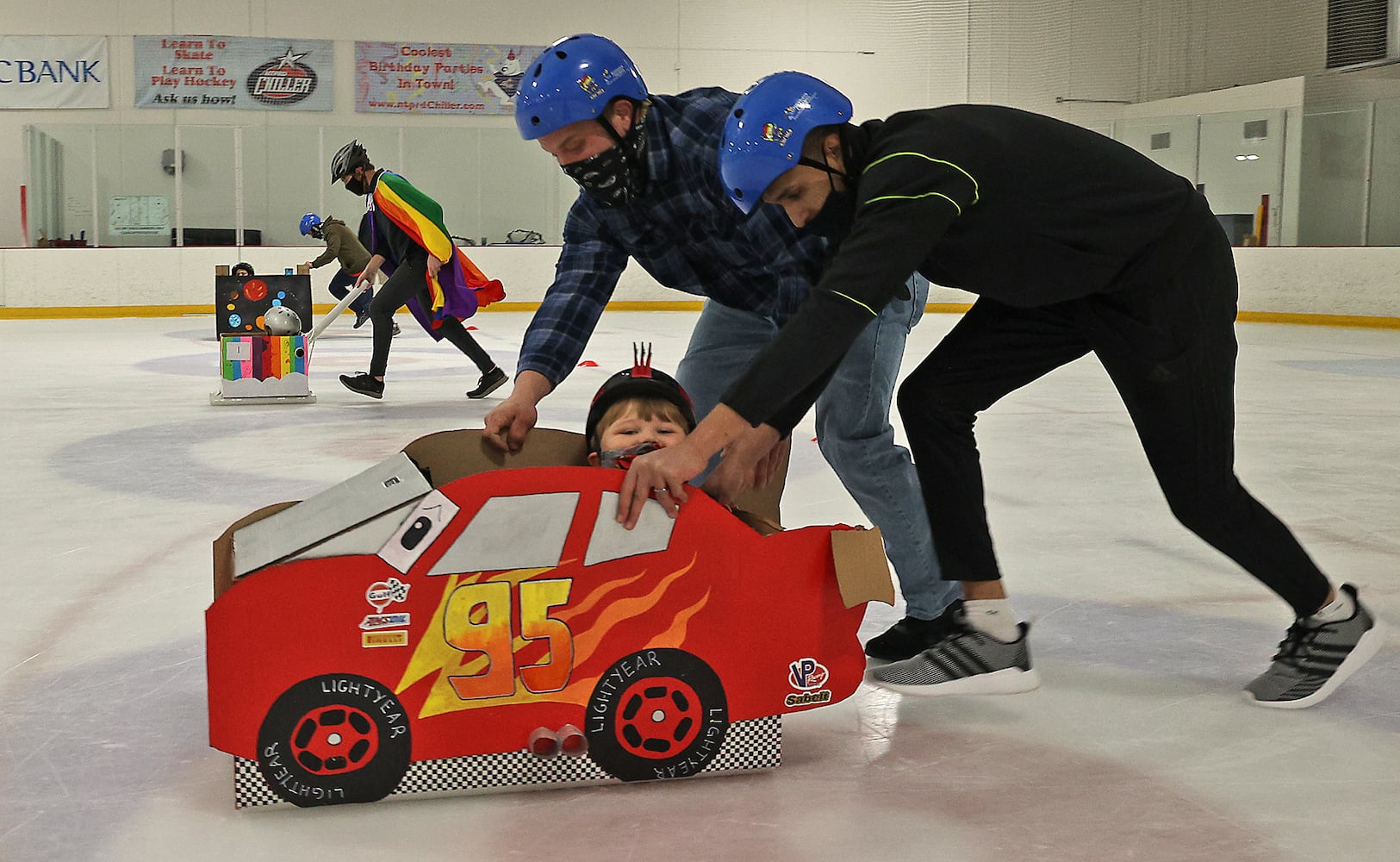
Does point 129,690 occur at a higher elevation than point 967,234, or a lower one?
lower

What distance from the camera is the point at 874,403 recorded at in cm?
195

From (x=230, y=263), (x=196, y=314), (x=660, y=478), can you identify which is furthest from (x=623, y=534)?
(x=230, y=263)

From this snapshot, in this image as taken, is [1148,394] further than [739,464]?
Yes

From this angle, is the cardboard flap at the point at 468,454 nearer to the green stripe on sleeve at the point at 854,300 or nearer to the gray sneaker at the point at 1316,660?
the green stripe on sleeve at the point at 854,300

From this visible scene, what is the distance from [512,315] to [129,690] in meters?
11.0

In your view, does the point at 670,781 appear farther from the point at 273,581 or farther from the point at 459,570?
the point at 273,581

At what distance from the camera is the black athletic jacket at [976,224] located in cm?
137

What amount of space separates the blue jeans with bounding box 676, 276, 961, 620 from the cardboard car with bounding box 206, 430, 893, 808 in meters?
0.45

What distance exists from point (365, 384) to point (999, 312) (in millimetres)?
4188

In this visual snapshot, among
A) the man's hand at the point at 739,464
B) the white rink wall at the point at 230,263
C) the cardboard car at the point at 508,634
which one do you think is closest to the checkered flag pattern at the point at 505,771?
the cardboard car at the point at 508,634

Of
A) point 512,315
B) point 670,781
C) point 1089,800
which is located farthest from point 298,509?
point 512,315

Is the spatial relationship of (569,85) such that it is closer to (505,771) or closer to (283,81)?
(505,771)

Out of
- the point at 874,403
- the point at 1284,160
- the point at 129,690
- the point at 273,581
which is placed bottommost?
the point at 129,690

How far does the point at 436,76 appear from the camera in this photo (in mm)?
14234
